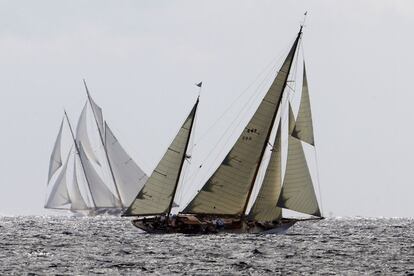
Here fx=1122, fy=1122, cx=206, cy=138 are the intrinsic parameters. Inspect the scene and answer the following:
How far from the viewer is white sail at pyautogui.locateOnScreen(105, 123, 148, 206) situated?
131 m

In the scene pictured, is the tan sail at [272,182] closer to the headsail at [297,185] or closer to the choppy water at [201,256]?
the headsail at [297,185]

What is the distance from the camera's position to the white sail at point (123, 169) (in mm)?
131250

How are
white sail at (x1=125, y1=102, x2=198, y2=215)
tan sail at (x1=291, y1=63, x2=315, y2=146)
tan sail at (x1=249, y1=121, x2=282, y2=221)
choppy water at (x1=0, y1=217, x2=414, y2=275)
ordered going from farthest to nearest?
white sail at (x1=125, y1=102, x2=198, y2=215) → tan sail at (x1=249, y1=121, x2=282, y2=221) → tan sail at (x1=291, y1=63, x2=315, y2=146) → choppy water at (x1=0, y1=217, x2=414, y2=275)

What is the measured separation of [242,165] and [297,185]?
5320mm

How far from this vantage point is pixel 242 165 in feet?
251

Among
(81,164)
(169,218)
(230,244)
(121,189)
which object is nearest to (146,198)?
(169,218)

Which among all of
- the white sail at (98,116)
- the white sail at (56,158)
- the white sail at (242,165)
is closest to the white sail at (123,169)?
the white sail at (98,116)

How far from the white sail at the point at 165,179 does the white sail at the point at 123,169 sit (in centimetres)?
4988

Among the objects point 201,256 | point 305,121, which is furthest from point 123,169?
point 201,256

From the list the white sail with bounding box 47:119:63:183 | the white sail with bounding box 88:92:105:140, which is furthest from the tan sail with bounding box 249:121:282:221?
the white sail with bounding box 47:119:63:183

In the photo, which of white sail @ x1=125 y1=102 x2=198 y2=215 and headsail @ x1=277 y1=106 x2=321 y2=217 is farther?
white sail @ x1=125 y1=102 x2=198 y2=215

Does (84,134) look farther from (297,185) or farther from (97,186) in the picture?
(297,185)

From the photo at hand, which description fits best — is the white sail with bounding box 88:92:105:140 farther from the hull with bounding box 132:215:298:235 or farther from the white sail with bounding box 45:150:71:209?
the hull with bounding box 132:215:298:235

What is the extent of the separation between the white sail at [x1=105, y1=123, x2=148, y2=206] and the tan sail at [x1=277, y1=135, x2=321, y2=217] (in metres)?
57.9
